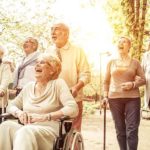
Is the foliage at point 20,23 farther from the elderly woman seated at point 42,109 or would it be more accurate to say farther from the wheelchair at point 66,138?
the wheelchair at point 66,138

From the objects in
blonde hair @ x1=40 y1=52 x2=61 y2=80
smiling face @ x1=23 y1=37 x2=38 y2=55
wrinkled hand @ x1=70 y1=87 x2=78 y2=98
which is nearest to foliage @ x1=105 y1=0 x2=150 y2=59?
smiling face @ x1=23 y1=37 x2=38 y2=55

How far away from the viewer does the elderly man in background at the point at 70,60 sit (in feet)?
18.2

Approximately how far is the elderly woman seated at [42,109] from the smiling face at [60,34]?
77 cm

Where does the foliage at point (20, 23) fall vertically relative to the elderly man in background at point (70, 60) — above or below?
above

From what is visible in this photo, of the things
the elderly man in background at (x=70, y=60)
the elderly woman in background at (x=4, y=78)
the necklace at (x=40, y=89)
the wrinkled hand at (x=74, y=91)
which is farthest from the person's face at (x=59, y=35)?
the elderly woman in background at (x=4, y=78)

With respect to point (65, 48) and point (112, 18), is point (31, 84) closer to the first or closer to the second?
point (65, 48)

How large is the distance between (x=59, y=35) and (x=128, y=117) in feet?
4.81

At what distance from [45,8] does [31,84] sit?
15295mm

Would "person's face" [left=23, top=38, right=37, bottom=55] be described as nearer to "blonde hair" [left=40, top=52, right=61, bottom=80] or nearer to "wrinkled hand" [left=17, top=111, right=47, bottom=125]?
"blonde hair" [left=40, top=52, right=61, bottom=80]

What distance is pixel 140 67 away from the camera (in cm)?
636

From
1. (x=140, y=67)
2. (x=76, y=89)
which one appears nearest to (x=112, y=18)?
(x=140, y=67)

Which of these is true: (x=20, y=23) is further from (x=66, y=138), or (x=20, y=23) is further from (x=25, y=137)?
(x=25, y=137)

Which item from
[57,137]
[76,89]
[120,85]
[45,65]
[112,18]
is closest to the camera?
[57,137]

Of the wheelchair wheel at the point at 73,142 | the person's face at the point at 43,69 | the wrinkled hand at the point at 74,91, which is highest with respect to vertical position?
the person's face at the point at 43,69
